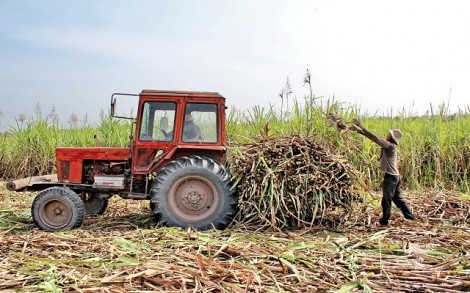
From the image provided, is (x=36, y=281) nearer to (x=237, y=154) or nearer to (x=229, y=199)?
(x=229, y=199)

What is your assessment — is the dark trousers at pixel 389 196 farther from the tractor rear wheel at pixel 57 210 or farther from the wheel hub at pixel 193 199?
the tractor rear wheel at pixel 57 210

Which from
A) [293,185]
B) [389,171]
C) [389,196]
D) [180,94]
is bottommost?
[389,196]

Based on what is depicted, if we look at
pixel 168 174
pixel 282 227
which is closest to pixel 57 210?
pixel 168 174

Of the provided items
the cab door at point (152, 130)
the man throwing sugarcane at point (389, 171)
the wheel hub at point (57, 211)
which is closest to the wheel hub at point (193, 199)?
the cab door at point (152, 130)

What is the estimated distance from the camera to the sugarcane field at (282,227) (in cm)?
364

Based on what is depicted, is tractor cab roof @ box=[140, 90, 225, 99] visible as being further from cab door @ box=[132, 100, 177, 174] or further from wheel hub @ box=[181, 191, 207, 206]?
wheel hub @ box=[181, 191, 207, 206]

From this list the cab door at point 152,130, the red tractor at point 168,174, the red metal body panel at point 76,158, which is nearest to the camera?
the red tractor at point 168,174

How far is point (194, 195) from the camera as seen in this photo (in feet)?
19.3

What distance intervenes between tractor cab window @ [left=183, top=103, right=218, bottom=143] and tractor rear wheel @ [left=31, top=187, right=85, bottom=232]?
1.66m

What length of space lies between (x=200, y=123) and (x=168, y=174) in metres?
0.83

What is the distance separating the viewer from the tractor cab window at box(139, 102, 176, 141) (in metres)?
6.05

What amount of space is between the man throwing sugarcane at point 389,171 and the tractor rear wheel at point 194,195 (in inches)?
75.4

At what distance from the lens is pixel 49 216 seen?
19.5ft

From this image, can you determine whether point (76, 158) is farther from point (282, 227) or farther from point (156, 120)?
point (282, 227)
